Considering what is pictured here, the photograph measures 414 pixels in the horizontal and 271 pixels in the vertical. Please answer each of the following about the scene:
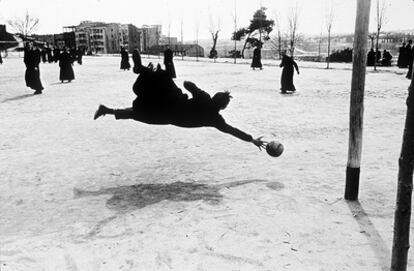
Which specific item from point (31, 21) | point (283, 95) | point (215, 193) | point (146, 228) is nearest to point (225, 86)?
point (283, 95)

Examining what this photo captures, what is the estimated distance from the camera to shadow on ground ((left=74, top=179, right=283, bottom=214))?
14.1 feet

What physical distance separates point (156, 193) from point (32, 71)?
1083 centimetres

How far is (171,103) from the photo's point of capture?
4.65m

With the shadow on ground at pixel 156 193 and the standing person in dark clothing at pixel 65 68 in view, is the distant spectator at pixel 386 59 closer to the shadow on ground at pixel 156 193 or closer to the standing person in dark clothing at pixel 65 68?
the standing person in dark clothing at pixel 65 68

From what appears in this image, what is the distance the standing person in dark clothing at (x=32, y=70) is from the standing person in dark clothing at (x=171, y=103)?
32.7 feet

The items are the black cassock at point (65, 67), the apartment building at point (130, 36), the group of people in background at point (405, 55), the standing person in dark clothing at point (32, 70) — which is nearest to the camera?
the standing person in dark clothing at point (32, 70)

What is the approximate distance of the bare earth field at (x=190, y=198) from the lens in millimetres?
3199

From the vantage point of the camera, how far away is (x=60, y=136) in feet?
24.3

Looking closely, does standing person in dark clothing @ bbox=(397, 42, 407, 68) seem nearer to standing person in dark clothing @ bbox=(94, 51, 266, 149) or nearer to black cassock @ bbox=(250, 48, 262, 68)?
black cassock @ bbox=(250, 48, 262, 68)

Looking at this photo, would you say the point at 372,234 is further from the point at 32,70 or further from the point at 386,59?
the point at 386,59

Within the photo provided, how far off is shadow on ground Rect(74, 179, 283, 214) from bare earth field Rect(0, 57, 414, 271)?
1cm

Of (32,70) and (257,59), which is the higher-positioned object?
(257,59)

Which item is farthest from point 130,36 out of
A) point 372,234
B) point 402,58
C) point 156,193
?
point 372,234

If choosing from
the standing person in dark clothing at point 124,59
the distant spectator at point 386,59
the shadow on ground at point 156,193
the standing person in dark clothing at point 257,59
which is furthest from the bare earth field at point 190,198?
the distant spectator at point 386,59
